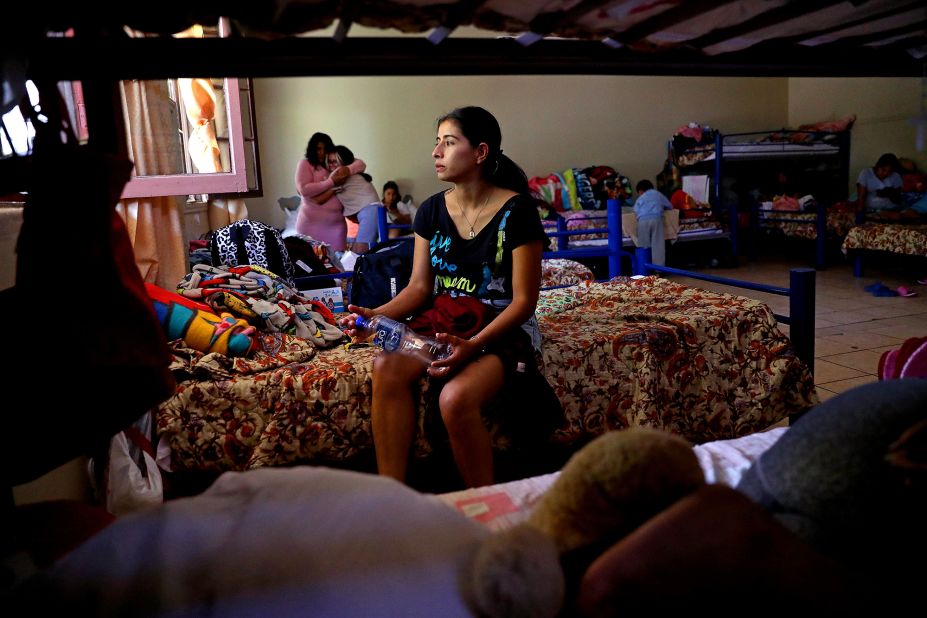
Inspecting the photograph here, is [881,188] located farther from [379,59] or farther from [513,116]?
[379,59]

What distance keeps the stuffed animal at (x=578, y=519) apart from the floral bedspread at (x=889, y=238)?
7340mm

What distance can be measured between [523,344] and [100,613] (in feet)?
5.82

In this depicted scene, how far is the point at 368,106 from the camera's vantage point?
850 centimetres

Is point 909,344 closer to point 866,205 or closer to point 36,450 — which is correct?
point 36,450

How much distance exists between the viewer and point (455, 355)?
7.48 ft

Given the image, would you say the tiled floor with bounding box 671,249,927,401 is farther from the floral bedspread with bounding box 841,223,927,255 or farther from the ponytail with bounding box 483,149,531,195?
the ponytail with bounding box 483,149,531,195

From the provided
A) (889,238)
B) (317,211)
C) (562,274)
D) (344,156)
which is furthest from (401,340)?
(889,238)

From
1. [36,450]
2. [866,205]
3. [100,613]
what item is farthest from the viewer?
[866,205]

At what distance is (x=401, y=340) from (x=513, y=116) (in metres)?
7.19

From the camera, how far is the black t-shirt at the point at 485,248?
248 centimetres

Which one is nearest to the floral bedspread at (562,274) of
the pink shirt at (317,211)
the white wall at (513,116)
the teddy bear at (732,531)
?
the pink shirt at (317,211)

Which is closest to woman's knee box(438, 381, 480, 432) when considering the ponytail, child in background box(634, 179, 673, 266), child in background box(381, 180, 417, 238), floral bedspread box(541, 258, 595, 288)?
the ponytail

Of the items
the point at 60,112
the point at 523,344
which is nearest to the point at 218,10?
the point at 60,112

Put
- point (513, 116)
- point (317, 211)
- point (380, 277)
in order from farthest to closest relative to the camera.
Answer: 1. point (513, 116)
2. point (317, 211)
3. point (380, 277)
